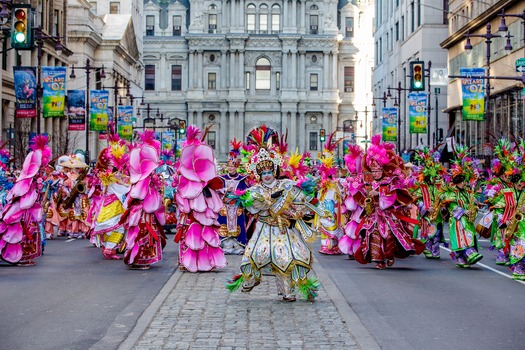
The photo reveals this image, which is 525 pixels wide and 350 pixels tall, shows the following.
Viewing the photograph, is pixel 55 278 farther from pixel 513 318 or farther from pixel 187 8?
pixel 187 8

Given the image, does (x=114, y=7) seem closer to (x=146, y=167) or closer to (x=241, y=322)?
(x=146, y=167)

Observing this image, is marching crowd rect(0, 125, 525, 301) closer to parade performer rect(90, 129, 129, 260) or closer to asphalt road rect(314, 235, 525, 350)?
parade performer rect(90, 129, 129, 260)

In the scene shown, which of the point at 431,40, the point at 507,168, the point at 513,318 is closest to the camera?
the point at 513,318

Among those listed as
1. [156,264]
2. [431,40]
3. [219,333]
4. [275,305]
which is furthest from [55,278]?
[431,40]

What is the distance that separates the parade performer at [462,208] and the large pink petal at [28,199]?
7194 millimetres

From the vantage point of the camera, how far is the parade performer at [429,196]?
61.3 feet

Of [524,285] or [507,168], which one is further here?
[507,168]

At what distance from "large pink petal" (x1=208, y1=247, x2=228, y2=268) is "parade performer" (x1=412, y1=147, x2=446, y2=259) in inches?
178

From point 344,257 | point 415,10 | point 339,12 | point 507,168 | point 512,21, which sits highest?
point 339,12

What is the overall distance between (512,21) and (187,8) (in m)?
75.6

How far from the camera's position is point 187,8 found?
381 ft

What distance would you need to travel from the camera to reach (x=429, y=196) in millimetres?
19047

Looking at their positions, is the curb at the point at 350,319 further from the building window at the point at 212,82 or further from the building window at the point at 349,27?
the building window at the point at 349,27

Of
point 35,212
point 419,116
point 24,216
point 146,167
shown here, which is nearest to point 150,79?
point 419,116
